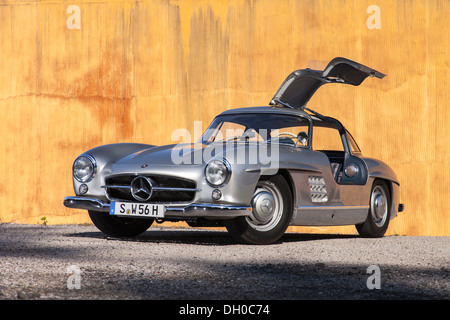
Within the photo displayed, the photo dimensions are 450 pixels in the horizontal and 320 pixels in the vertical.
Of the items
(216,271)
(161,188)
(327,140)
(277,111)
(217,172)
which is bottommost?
(216,271)

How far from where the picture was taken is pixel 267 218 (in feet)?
19.6

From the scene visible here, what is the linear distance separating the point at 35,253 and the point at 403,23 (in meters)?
6.92

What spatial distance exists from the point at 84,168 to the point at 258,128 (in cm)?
185

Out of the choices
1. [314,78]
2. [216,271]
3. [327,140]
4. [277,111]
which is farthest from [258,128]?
[327,140]

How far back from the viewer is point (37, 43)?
1061 cm

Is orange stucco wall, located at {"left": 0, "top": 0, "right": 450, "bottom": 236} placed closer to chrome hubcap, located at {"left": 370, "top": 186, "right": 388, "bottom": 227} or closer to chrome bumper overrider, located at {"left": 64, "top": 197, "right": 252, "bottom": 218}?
chrome hubcap, located at {"left": 370, "top": 186, "right": 388, "bottom": 227}

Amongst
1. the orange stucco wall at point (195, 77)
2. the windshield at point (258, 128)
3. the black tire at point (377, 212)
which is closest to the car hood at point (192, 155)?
the windshield at point (258, 128)

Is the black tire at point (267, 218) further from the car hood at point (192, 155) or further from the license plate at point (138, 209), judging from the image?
the license plate at point (138, 209)

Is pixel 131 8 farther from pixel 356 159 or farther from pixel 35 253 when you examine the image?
pixel 35 253

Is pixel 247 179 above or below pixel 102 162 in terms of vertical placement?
below

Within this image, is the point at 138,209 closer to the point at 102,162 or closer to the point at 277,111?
the point at 102,162

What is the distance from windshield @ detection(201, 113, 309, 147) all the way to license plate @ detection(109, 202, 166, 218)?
4.79ft
